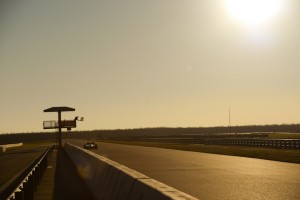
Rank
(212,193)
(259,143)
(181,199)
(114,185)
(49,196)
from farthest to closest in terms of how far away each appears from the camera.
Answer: (259,143), (49,196), (212,193), (114,185), (181,199)

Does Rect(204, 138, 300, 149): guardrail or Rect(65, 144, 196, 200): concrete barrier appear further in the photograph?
Rect(204, 138, 300, 149): guardrail

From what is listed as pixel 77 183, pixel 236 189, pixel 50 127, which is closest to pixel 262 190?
pixel 236 189

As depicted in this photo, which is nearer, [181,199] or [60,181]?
[181,199]

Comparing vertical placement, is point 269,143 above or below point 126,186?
below

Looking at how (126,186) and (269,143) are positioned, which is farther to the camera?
(269,143)

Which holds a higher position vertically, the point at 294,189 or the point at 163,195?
the point at 163,195

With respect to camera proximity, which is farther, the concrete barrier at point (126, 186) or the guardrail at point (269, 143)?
the guardrail at point (269, 143)

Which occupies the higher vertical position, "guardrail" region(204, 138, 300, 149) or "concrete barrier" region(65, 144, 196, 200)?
"concrete barrier" region(65, 144, 196, 200)

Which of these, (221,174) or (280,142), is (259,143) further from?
(221,174)

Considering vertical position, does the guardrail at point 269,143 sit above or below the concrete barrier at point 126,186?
below

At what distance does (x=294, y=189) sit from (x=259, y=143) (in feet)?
123

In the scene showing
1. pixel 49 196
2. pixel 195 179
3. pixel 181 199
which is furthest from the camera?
pixel 195 179

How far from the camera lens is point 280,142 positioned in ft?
149

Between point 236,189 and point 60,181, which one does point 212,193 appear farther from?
point 60,181
